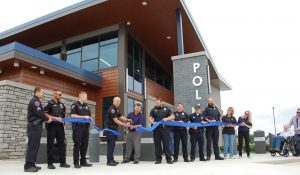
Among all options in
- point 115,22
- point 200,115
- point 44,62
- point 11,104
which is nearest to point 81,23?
point 115,22

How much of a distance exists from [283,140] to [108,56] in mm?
10596

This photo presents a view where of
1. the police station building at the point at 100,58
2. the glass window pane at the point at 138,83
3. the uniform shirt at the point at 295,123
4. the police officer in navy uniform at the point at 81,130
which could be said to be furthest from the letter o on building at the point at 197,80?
the police officer in navy uniform at the point at 81,130

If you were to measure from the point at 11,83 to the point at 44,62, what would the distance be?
229 cm

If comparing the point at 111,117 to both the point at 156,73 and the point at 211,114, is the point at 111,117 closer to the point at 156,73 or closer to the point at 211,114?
the point at 211,114

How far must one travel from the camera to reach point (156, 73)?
23.0 m

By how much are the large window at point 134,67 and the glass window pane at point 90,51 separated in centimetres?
206

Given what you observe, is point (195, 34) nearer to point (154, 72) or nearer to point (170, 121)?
point (154, 72)

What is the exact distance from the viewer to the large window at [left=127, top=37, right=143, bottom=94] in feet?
59.0

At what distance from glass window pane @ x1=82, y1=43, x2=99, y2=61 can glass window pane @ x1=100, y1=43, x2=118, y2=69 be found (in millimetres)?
416

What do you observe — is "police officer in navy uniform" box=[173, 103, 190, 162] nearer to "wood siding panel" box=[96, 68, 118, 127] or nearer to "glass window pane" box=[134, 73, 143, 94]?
"wood siding panel" box=[96, 68, 118, 127]

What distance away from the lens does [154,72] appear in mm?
22625

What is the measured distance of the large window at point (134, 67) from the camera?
18.0 metres

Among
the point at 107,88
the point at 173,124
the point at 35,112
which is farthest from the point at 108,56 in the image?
the point at 35,112

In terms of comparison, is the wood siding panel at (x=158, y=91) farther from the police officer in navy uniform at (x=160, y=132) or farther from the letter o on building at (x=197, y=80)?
the police officer in navy uniform at (x=160, y=132)
